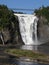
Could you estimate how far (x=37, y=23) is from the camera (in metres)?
122

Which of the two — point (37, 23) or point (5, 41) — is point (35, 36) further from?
point (5, 41)

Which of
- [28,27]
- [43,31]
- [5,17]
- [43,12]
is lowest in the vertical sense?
[43,31]

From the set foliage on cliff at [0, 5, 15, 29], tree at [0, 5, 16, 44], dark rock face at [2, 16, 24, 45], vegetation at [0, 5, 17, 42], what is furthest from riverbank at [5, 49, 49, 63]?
foliage on cliff at [0, 5, 15, 29]

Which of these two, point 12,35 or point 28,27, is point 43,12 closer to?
point 28,27

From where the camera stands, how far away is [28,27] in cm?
12356

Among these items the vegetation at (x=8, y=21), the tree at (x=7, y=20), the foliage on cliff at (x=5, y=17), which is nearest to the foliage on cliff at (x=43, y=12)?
the vegetation at (x=8, y=21)

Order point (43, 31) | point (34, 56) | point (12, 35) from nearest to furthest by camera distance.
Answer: point (34, 56) < point (12, 35) < point (43, 31)

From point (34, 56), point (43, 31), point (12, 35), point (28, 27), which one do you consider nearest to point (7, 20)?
point (12, 35)

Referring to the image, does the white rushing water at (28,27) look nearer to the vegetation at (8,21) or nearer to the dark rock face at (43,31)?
the dark rock face at (43,31)

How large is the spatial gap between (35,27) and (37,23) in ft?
5.13

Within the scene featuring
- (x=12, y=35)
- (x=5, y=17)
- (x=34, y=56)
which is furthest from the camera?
(x=5, y=17)

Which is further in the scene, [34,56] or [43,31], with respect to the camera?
[43,31]

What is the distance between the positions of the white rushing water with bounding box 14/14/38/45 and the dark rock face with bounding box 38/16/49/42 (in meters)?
1.75

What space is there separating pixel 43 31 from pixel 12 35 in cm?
1165
